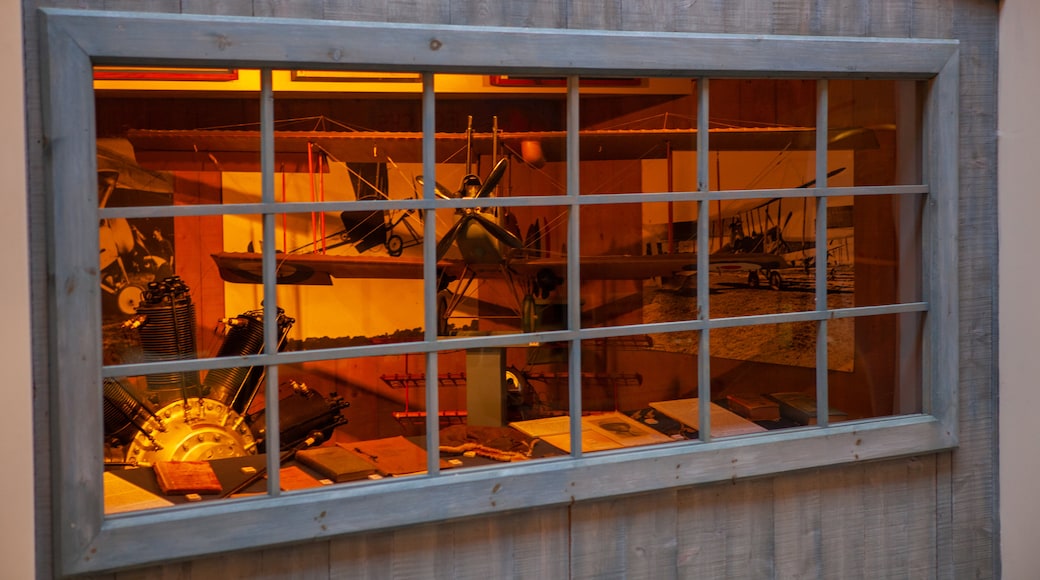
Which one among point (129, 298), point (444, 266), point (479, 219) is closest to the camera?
point (129, 298)

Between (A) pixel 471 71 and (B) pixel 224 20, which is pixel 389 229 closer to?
(A) pixel 471 71

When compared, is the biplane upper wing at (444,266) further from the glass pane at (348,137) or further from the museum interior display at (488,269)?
the glass pane at (348,137)

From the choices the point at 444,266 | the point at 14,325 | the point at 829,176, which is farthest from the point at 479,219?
the point at 14,325

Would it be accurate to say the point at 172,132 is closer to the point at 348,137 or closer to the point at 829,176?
the point at 348,137

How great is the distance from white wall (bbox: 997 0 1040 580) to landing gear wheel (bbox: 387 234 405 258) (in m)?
2.26

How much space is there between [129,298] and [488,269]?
1.26 metres

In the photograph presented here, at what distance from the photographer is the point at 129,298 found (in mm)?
3076

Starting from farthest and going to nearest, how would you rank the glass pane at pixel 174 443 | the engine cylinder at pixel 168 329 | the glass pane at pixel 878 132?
the glass pane at pixel 878 132 < the engine cylinder at pixel 168 329 < the glass pane at pixel 174 443

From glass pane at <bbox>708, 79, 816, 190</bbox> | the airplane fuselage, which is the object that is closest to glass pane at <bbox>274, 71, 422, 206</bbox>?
the airplane fuselage

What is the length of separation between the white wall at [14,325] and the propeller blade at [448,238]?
4.05 ft

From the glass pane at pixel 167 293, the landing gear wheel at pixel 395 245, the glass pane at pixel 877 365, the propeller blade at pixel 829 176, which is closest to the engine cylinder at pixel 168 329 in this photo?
the glass pane at pixel 167 293

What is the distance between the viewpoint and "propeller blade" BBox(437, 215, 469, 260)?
3.33 m

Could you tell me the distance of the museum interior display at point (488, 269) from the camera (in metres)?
3.14

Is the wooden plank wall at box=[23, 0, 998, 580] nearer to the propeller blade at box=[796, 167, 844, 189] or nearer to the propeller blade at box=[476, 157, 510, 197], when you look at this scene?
the propeller blade at box=[796, 167, 844, 189]
